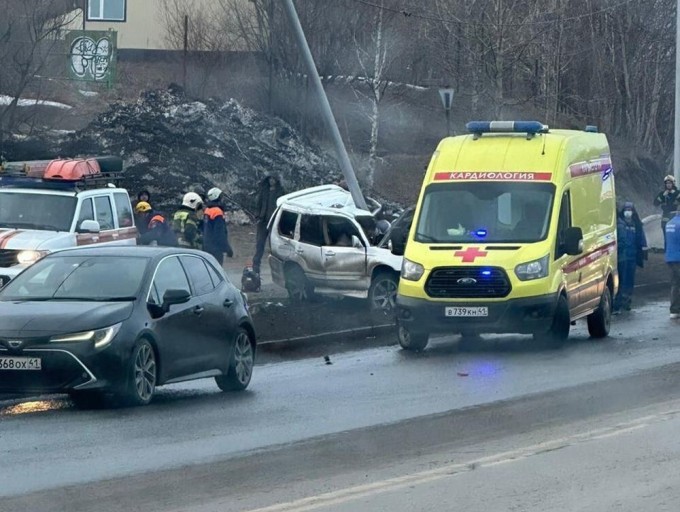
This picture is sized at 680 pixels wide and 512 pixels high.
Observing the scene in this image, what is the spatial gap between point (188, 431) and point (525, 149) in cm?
812

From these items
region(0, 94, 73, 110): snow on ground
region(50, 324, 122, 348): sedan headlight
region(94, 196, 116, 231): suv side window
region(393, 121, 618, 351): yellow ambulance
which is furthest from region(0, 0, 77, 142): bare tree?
region(50, 324, 122, 348): sedan headlight

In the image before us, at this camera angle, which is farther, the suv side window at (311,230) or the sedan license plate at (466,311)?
the suv side window at (311,230)

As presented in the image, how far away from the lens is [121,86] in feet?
178

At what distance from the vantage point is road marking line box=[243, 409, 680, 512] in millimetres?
7922

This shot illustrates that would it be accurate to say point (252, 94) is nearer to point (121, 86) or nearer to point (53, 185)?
point (121, 86)

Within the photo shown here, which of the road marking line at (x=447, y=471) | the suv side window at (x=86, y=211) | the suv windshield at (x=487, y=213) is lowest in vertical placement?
the suv side window at (x=86, y=211)

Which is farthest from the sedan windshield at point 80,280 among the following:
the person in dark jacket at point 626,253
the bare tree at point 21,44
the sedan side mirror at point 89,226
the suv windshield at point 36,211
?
the bare tree at point 21,44

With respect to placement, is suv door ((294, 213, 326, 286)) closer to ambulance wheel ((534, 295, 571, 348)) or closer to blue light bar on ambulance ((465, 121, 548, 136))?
blue light bar on ambulance ((465, 121, 548, 136))

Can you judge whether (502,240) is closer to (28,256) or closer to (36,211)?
(28,256)

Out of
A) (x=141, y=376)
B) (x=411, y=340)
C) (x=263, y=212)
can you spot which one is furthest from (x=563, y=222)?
(x=263, y=212)

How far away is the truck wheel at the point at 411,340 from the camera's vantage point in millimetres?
17438

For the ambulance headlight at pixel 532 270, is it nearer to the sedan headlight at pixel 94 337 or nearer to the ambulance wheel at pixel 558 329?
the ambulance wheel at pixel 558 329

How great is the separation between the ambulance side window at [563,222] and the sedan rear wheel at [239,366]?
4518mm

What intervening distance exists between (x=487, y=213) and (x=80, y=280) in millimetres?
6149
